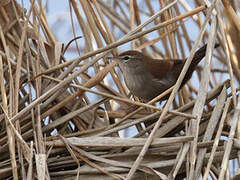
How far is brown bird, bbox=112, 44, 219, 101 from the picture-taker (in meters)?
2.07

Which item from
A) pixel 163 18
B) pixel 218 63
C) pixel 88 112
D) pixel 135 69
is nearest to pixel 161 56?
pixel 218 63

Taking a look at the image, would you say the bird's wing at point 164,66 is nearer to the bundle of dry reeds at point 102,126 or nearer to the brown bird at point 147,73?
the brown bird at point 147,73

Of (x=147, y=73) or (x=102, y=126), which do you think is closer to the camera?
(x=102, y=126)

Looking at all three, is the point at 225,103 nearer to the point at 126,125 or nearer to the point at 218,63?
the point at 126,125

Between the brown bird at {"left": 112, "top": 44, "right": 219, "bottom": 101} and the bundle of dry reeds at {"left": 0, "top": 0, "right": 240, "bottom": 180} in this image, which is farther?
the brown bird at {"left": 112, "top": 44, "right": 219, "bottom": 101}

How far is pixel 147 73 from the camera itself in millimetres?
2189

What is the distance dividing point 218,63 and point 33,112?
158cm

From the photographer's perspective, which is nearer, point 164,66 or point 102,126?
point 102,126

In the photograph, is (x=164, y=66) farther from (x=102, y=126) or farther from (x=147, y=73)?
(x=102, y=126)

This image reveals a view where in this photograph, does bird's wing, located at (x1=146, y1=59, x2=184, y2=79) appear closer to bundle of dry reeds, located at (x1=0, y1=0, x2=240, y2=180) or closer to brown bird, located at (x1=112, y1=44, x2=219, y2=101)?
brown bird, located at (x1=112, y1=44, x2=219, y2=101)

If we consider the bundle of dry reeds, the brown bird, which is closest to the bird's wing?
the brown bird

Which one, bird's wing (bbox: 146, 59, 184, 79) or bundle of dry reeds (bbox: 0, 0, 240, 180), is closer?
bundle of dry reeds (bbox: 0, 0, 240, 180)

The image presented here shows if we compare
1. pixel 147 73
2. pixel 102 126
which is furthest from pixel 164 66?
pixel 102 126

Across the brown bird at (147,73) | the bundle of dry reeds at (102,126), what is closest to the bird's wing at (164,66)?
the brown bird at (147,73)
